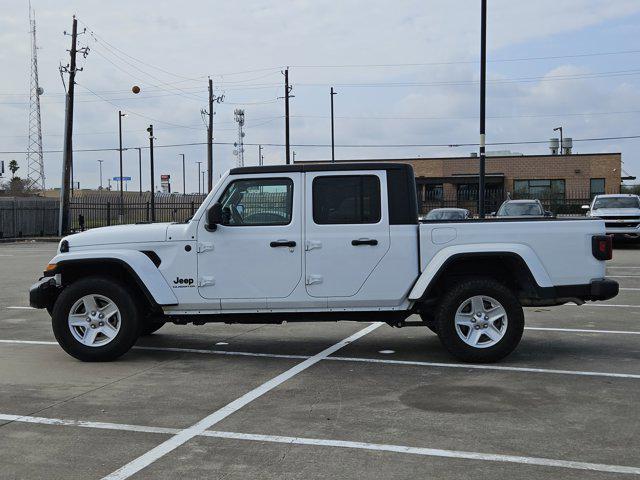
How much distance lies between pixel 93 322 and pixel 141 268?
→ 2.70ft

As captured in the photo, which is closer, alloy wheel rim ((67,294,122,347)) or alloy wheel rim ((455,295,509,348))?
alloy wheel rim ((455,295,509,348))

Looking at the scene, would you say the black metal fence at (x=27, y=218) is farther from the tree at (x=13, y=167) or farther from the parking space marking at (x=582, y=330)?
the tree at (x=13, y=167)

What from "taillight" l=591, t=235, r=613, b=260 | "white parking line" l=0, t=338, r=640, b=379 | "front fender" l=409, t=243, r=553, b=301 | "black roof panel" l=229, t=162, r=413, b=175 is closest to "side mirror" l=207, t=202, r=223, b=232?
"black roof panel" l=229, t=162, r=413, b=175

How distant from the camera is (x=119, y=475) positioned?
4.58 meters

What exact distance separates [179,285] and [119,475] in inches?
137

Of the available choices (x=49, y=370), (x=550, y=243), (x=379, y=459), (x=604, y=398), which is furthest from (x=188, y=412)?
(x=550, y=243)

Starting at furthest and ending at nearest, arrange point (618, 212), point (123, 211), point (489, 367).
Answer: point (123, 211) < point (618, 212) < point (489, 367)

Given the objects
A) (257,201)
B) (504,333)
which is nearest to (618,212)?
(504,333)

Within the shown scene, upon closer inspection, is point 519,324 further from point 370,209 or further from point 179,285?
point 179,285

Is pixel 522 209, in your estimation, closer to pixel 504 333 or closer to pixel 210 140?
pixel 504 333

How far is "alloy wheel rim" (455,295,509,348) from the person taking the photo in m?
7.75

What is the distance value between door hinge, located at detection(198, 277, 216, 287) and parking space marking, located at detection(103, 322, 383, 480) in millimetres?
1235

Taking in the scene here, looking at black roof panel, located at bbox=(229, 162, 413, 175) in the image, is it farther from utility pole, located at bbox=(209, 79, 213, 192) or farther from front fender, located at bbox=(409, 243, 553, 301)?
utility pole, located at bbox=(209, 79, 213, 192)

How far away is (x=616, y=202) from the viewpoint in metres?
25.5
